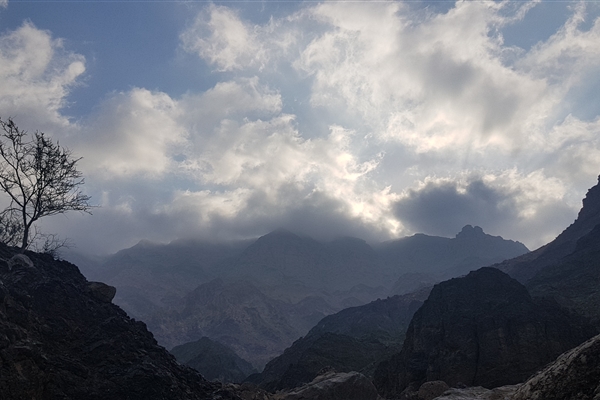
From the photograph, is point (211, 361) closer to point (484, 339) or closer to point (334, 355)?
point (334, 355)

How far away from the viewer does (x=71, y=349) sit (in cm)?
1722

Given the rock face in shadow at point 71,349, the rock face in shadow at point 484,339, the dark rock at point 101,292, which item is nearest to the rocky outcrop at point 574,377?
the rock face in shadow at point 71,349

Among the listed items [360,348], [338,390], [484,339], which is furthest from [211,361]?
[338,390]

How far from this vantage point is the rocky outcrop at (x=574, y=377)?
8883 mm

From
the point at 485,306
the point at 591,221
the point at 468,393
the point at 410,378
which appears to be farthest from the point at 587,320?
the point at 591,221

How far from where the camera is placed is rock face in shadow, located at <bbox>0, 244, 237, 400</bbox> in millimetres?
14055

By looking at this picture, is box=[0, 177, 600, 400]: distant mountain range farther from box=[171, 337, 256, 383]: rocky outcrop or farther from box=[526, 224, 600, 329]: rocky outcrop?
box=[171, 337, 256, 383]: rocky outcrop

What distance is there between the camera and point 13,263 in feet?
68.2

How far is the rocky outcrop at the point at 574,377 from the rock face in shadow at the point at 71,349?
14635 mm

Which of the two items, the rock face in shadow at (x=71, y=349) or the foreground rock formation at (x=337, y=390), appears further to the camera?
the foreground rock formation at (x=337, y=390)

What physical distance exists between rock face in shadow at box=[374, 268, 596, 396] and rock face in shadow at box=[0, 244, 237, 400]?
32.8 meters

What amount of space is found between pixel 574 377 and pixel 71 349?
61.8 feet

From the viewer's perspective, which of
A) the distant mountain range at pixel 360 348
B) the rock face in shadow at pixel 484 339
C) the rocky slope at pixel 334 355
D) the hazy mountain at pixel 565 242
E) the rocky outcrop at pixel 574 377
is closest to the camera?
the rocky outcrop at pixel 574 377

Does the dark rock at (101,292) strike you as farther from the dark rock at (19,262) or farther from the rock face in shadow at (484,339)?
the rock face in shadow at (484,339)
